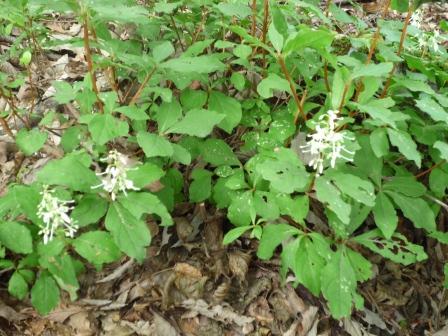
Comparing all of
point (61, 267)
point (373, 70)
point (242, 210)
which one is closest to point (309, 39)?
point (373, 70)

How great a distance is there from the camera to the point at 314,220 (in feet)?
8.08

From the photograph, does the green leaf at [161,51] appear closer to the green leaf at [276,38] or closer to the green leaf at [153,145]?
the green leaf at [153,145]

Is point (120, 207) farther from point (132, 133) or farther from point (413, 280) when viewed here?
point (413, 280)

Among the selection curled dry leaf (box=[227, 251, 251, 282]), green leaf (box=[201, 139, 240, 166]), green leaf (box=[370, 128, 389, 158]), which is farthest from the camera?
curled dry leaf (box=[227, 251, 251, 282])

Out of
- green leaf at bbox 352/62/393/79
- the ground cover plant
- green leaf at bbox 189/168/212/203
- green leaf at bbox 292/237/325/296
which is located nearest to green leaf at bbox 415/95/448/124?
the ground cover plant

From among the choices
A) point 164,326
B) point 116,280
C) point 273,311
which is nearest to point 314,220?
point 273,311

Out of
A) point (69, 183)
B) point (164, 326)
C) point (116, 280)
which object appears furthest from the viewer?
point (116, 280)

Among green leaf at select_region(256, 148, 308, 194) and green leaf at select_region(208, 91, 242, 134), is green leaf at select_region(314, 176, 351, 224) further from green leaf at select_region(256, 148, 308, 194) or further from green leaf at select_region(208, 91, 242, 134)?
green leaf at select_region(208, 91, 242, 134)

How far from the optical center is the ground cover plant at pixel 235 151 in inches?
69.2

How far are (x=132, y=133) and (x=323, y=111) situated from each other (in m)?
1.03

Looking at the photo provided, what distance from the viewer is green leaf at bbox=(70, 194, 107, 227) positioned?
180 cm

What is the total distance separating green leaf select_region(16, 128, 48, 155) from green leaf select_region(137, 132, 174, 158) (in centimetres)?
49

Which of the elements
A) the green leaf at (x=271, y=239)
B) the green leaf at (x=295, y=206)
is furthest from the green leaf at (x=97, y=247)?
the green leaf at (x=295, y=206)

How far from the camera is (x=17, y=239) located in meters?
1.82
